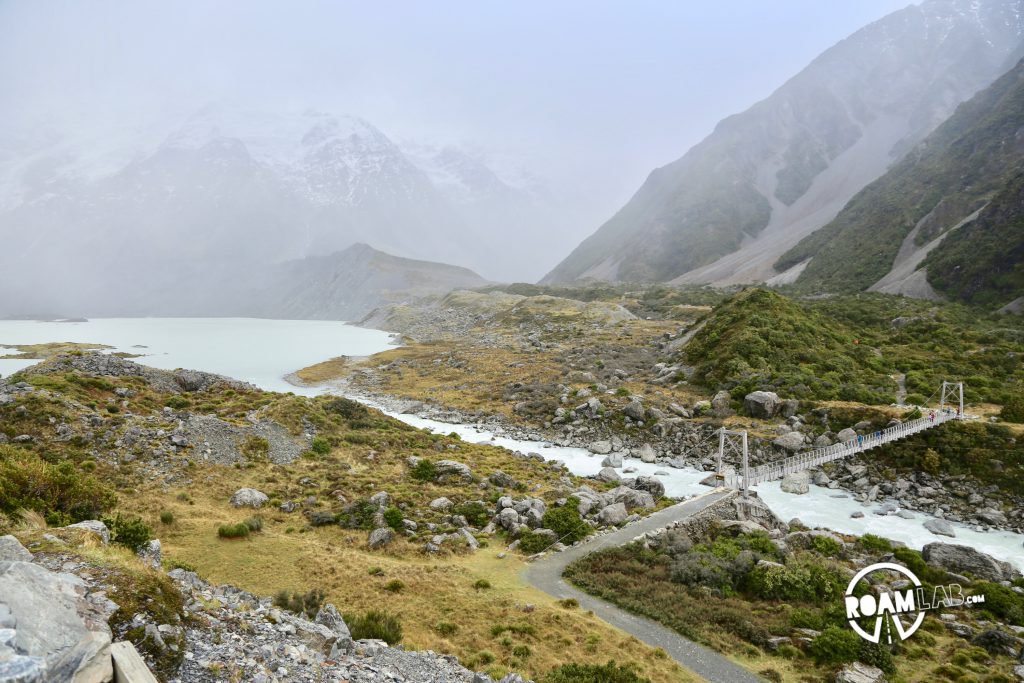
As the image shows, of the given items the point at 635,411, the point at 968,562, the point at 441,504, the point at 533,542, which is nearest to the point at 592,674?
the point at 533,542

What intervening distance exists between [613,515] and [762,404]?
72.7ft

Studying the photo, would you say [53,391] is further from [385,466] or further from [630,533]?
[630,533]

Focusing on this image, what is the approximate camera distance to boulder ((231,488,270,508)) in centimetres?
2703

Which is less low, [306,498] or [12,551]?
[12,551]

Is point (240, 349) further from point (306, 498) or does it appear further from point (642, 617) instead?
point (642, 617)

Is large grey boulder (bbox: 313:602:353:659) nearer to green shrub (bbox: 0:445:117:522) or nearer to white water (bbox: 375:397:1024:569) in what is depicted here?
green shrub (bbox: 0:445:117:522)

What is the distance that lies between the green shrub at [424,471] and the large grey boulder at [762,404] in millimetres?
26993

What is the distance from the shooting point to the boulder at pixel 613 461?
126ft

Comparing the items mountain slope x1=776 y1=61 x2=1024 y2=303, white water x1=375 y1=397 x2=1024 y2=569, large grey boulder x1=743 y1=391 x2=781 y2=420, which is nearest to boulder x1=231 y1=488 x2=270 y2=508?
white water x1=375 y1=397 x2=1024 y2=569

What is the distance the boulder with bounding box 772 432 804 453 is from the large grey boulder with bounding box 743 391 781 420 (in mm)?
3837

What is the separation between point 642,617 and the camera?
738 inches

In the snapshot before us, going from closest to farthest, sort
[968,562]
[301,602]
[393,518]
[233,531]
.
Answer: [301,602], [968,562], [233,531], [393,518]

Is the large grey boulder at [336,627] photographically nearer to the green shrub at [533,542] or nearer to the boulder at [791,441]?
the green shrub at [533,542]

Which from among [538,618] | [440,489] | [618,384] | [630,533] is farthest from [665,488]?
[618,384]
